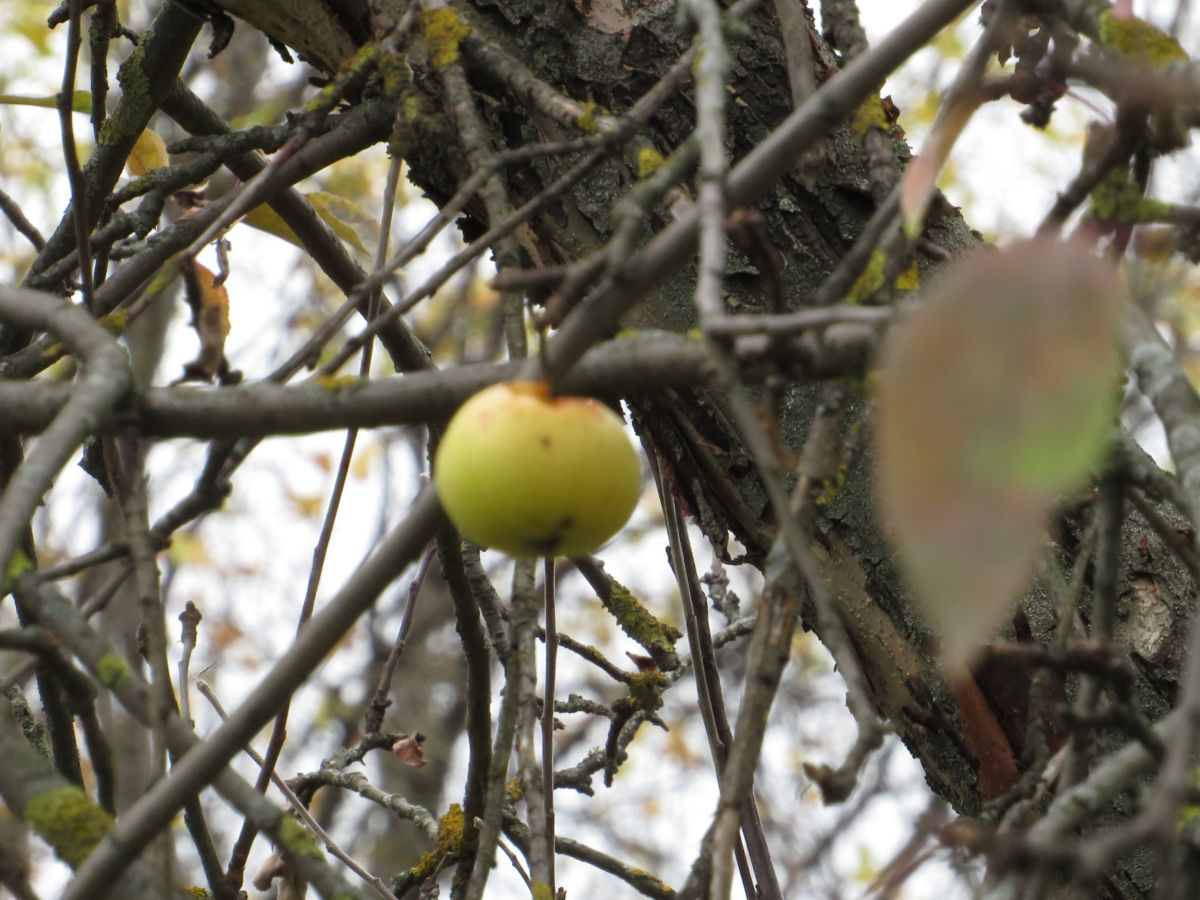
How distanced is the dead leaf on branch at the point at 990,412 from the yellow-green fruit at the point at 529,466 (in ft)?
0.71

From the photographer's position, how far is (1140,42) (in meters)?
0.77

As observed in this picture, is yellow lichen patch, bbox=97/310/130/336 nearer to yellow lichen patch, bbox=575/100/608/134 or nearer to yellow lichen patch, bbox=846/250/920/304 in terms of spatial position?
yellow lichen patch, bbox=575/100/608/134

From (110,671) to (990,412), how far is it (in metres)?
0.52

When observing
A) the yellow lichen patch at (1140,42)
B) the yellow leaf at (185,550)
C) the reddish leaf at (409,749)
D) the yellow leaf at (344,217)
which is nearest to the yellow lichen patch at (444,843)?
the reddish leaf at (409,749)

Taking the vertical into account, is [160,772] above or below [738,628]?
below

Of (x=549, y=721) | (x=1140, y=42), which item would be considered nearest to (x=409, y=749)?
(x=549, y=721)

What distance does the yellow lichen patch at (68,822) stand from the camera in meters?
0.68

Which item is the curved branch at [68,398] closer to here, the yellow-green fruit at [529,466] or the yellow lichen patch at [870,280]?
the yellow-green fruit at [529,466]

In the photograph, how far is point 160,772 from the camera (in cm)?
70

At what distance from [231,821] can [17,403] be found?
20.6ft

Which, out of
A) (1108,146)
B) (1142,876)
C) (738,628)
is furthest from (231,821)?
(1108,146)

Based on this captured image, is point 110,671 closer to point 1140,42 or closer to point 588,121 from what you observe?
point 588,121

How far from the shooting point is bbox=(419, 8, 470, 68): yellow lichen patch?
A: 0.99 meters

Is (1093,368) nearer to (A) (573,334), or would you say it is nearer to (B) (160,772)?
(A) (573,334)
